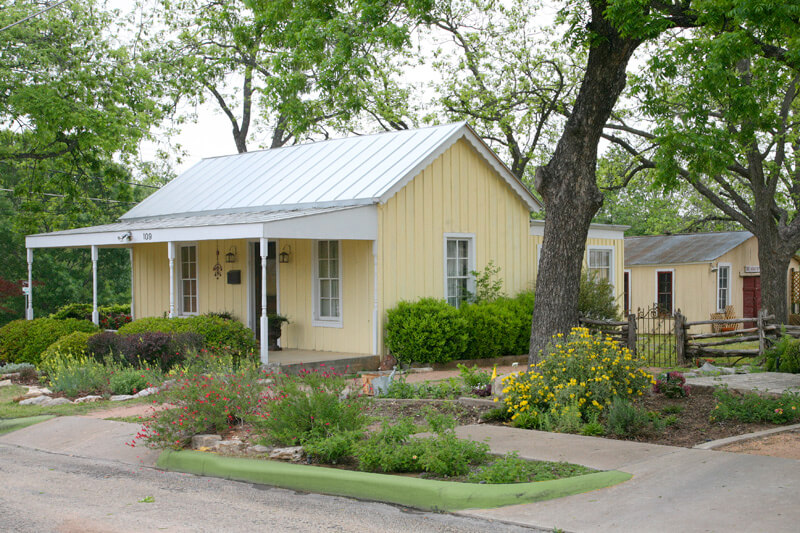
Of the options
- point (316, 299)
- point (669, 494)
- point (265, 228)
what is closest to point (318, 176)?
point (316, 299)

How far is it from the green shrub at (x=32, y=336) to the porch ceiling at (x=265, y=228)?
2133mm

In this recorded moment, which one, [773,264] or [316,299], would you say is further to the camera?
[773,264]

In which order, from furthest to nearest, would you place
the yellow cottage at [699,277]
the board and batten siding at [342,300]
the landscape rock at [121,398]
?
the yellow cottage at [699,277], the board and batten siding at [342,300], the landscape rock at [121,398]

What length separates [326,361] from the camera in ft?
49.5

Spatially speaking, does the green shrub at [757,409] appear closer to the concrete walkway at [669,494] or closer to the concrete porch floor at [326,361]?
the concrete walkway at [669,494]

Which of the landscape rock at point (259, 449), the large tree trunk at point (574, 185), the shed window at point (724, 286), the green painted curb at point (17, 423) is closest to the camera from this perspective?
the landscape rock at point (259, 449)

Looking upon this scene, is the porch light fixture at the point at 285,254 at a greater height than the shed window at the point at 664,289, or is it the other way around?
the porch light fixture at the point at 285,254

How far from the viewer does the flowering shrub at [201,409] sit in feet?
28.8

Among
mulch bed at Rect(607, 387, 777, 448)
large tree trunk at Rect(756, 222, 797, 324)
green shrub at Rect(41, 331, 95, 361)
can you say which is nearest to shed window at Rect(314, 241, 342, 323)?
green shrub at Rect(41, 331, 95, 361)

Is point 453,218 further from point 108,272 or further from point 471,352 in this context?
point 108,272

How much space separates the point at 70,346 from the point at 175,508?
9.12m

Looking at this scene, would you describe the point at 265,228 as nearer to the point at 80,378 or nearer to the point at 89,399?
the point at 80,378

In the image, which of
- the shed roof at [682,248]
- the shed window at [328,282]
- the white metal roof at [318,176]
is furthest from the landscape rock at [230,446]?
the shed roof at [682,248]

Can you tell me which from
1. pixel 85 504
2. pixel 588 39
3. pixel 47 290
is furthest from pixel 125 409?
pixel 47 290
